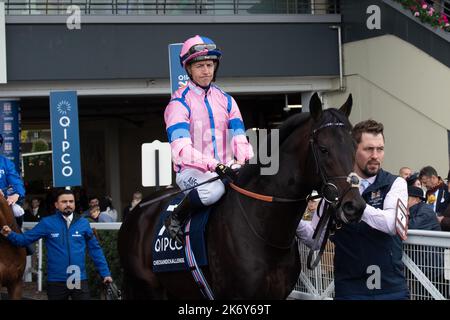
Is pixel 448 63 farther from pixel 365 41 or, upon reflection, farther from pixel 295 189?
pixel 295 189

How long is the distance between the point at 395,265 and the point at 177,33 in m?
12.0

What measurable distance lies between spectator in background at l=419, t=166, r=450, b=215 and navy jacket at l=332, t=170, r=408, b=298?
14.3 ft

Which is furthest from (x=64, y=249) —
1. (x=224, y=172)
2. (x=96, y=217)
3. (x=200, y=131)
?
(x=96, y=217)

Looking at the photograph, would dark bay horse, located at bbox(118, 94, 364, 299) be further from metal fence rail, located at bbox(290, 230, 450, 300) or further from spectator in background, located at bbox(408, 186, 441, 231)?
spectator in background, located at bbox(408, 186, 441, 231)

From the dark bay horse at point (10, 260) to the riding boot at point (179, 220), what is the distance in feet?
8.27

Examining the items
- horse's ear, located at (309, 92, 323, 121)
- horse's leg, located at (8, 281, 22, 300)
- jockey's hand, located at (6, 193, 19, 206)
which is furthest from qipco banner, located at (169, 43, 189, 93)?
horse's ear, located at (309, 92, 323, 121)

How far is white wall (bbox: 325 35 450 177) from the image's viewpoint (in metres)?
14.3

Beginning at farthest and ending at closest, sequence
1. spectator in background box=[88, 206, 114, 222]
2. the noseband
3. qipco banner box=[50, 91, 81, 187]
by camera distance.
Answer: spectator in background box=[88, 206, 114, 222]
qipco banner box=[50, 91, 81, 187]
the noseband

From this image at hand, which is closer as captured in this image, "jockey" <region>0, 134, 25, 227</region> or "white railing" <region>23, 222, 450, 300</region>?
"white railing" <region>23, 222, 450, 300</region>

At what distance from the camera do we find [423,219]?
594cm

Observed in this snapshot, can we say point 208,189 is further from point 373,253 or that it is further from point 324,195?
point 373,253

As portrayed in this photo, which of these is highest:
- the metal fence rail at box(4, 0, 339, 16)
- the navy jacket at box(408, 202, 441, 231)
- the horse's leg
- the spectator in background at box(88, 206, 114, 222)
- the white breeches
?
the metal fence rail at box(4, 0, 339, 16)
